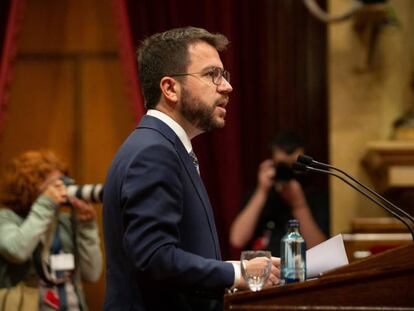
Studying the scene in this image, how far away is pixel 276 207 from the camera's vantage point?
4.30 metres

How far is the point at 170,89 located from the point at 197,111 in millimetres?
92

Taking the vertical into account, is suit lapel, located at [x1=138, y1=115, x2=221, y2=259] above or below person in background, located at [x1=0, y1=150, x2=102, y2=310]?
above

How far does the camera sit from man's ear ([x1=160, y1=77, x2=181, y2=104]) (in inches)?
92.7

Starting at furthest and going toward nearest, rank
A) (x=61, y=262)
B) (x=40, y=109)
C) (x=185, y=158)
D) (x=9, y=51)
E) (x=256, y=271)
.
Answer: (x=40, y=109)
(x=9, y=51)
(x=61, y=262)
(x=185, y=158)
(x=256, y=271)

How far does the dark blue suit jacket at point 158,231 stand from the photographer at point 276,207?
194 cm

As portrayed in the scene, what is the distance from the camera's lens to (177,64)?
7.82 feet

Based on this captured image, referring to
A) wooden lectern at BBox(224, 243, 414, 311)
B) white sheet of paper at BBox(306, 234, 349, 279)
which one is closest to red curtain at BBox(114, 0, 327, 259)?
white sheet of paper at BBox(306, 234, 349, 279)

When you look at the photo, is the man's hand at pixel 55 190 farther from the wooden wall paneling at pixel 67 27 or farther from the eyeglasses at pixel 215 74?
the wooden wall paneling at pixel 67 27

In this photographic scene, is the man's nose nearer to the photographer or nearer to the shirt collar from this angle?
the shirt collar

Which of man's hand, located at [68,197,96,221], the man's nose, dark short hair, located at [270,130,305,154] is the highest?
the man's nose

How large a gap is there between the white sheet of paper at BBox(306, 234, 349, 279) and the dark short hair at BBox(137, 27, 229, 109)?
0.57m

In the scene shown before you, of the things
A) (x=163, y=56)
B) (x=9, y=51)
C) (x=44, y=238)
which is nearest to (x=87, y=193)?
(x=44, y=238)

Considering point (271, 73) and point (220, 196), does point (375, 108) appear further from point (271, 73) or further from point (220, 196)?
point (220, 196)

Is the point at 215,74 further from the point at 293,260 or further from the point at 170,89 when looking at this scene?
the point at 293,260
